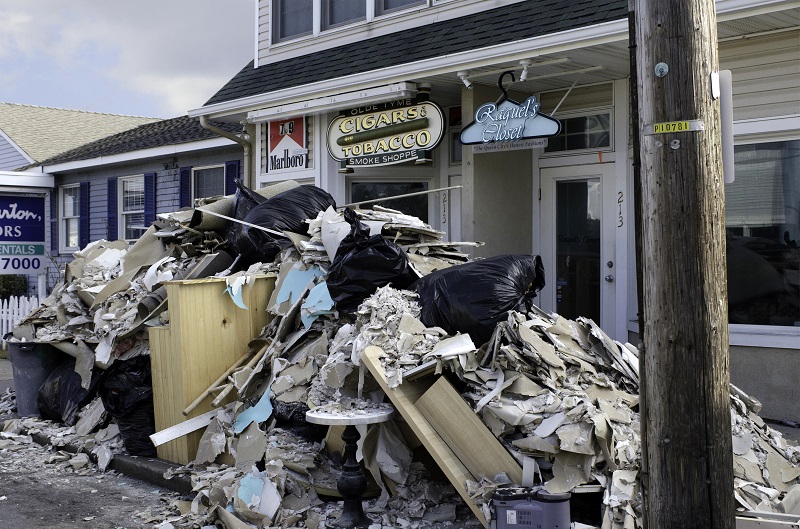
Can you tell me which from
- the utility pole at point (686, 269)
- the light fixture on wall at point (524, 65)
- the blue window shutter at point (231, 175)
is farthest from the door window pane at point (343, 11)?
the utility pole at point (686, 269)

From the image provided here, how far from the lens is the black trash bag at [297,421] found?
593 centimetres

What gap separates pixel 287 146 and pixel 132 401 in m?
5.47

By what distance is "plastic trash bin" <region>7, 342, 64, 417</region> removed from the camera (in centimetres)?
861

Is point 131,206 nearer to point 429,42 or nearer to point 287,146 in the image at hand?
point 287,146

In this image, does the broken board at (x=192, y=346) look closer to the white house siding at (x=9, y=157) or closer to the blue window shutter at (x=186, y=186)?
the blue window shutter at (x=186, y=186)

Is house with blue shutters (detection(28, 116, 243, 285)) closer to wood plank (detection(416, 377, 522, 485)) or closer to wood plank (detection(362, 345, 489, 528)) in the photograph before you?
wood plank (detection(362, 345, 489, 528))

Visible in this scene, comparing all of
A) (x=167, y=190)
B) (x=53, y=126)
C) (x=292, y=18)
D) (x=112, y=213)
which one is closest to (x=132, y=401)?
(x=292, y=18)

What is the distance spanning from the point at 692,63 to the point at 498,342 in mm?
2423

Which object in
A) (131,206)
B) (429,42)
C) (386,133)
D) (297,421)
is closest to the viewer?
(297,421)

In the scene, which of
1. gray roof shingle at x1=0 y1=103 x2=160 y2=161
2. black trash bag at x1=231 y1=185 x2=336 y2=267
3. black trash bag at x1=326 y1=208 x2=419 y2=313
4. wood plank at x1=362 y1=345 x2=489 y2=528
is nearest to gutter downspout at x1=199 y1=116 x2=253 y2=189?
black trash bag at x1=231 y1=185 x2=336 y2=267

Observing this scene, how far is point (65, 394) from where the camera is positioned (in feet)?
27.0

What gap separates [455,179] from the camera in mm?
10445

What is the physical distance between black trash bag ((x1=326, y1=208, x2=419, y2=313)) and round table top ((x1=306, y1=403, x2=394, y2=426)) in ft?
4.38

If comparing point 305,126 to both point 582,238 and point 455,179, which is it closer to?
point 455,179
